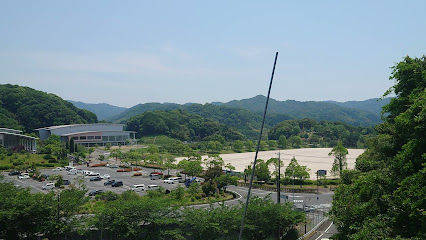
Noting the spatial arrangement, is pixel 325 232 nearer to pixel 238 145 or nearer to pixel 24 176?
pixel 24 176

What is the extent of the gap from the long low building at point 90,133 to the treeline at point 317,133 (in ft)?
91.9

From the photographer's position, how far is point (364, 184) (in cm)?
751

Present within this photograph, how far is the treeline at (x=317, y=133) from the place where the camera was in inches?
2625

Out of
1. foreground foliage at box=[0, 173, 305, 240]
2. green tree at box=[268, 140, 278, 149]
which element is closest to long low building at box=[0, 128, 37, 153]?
foreground foliage at box=[0, 173, 305, 240]

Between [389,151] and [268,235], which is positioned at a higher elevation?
[389,151]

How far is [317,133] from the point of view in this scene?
3029 inches

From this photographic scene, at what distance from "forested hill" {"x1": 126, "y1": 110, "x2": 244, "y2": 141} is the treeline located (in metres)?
9.61

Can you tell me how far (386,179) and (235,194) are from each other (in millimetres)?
15744

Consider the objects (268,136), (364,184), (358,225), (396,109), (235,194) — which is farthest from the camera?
(268,136)

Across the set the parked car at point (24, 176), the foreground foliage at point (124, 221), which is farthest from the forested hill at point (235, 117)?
the foreground foliage at point (124, 221)

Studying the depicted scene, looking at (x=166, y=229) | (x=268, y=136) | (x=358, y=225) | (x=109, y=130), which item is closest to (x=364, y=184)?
(x=358, y=225)

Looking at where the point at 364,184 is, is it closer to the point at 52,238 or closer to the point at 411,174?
the point at 411,174

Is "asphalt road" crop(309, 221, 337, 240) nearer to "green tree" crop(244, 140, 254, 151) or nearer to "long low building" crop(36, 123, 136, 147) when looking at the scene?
"green tree" crop(244, 140, 254, 151)

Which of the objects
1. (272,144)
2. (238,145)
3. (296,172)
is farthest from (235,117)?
(296,172)
